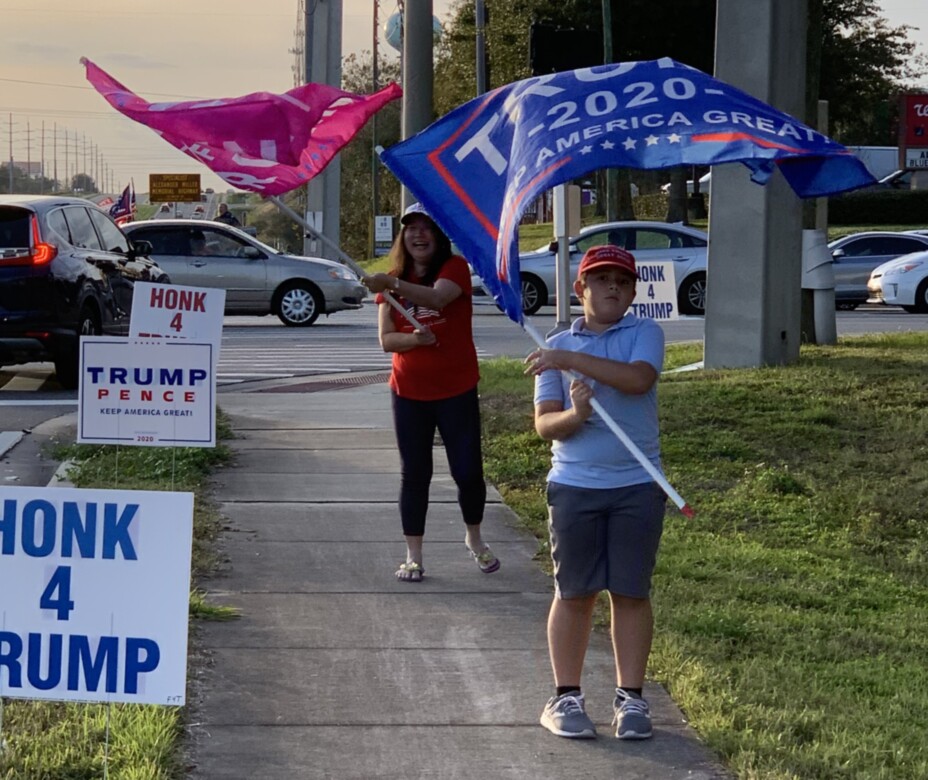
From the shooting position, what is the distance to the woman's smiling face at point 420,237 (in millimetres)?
7367

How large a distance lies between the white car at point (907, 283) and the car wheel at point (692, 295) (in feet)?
11.2

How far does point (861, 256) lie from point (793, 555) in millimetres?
23125

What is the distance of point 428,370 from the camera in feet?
24.7

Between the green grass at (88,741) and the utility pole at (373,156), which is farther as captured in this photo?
A: the utility pole at (373,156)

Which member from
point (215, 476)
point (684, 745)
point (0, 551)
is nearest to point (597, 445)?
point (684, 745)

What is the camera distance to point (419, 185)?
6.28 meters

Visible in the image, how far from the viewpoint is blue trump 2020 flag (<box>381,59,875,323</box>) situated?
5.74 meters

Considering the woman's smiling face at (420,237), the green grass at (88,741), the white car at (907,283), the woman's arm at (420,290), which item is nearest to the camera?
the green grass at (88,741)

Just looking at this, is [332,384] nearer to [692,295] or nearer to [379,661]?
[379,661]

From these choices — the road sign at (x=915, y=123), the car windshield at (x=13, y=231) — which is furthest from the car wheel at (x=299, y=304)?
the road sign at (x=915, y=123)

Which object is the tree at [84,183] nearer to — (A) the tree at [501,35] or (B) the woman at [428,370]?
(A) the tree at [501,35]

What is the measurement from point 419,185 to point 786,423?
18.6 ft

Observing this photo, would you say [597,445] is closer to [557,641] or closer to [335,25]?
[557,641]

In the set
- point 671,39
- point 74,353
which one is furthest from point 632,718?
point 671,39
